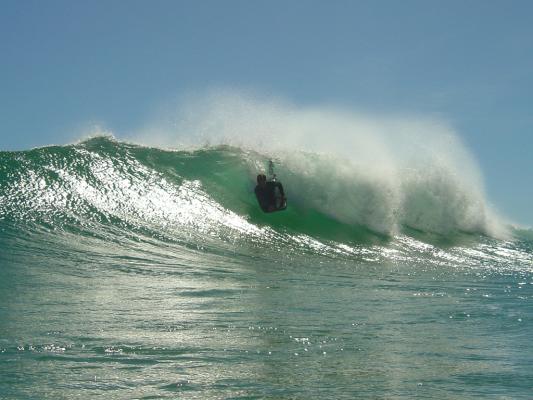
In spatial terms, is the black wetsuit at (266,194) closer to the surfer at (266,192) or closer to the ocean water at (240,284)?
the surfer at (266,192)

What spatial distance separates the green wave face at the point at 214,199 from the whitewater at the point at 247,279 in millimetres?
76

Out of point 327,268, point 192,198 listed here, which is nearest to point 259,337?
point 327,268

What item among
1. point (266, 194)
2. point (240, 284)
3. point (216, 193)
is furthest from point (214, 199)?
point (240, 284)

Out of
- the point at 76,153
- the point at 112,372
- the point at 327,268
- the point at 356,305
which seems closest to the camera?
the point at 112,372

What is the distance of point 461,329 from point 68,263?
6.87 metres

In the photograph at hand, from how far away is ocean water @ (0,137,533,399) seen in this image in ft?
17.8

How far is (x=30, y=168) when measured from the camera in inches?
747

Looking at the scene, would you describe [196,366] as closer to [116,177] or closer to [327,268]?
[327,268]

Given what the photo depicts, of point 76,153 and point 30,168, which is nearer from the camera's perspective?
point 30,168

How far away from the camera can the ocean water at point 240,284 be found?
5430 mm

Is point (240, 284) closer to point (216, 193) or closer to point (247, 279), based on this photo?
point (247, 279)

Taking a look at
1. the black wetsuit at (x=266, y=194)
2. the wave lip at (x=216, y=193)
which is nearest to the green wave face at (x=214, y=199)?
the wave lip at (x=216, y=193)

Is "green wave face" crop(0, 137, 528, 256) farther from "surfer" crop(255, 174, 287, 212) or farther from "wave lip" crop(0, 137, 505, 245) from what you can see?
"surfer" crop(255, 174, 287, 212)

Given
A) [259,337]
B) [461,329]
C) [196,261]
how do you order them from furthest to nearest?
[196,261], [461,329], [259,337]
